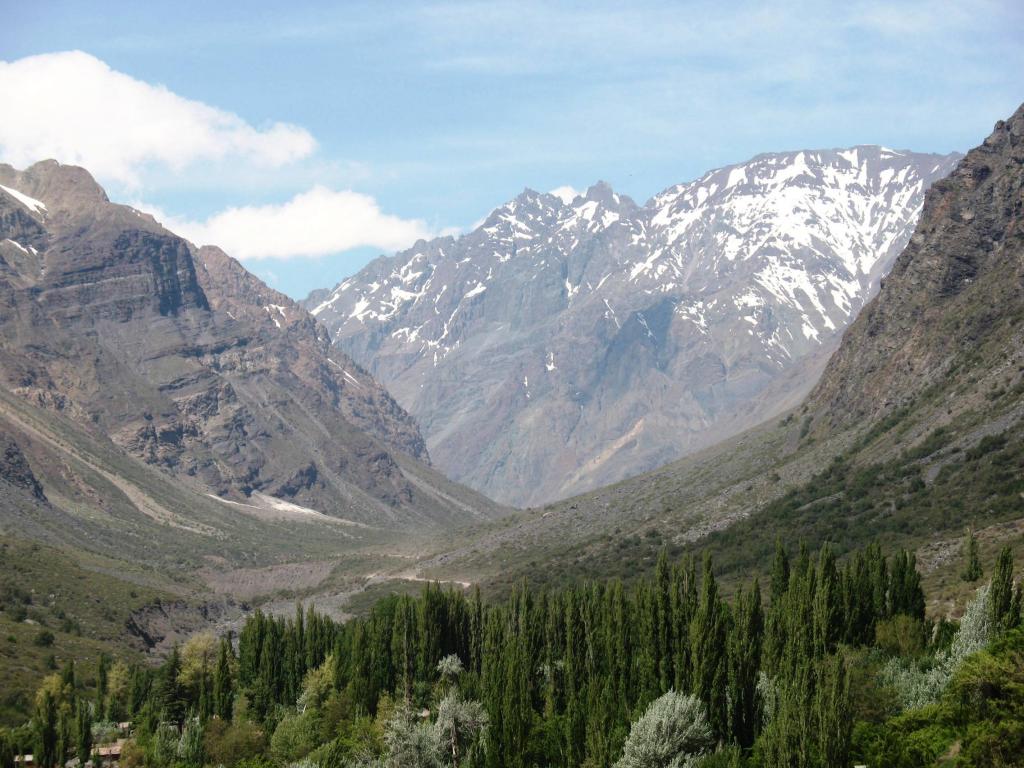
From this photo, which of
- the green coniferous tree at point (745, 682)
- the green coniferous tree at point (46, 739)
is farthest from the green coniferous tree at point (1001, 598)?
the green coniferous tree at point (46, 739)

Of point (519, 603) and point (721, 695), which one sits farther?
point (519, 603)

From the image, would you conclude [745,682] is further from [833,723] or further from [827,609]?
[833,723]

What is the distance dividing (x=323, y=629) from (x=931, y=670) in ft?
326

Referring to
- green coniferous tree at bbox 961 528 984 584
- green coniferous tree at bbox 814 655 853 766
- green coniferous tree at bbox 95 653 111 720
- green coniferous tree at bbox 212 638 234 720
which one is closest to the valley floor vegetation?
green coniferous tree at bbox 814 655 853 766

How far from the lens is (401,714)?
5207 inches

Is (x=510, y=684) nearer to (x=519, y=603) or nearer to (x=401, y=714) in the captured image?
(x=401, y=714)

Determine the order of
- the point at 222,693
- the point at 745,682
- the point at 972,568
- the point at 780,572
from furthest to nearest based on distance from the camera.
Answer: the point at 222,693, the point at 780,572, the point at 972,568, the point at 745,682

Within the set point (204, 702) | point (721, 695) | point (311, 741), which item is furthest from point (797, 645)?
point (204, 702)

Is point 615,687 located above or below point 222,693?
above

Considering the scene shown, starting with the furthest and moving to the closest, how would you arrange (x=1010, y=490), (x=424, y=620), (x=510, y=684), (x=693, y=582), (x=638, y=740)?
1. (x=1010, y=490)
2. (x=424, y=620)
3. (x=693, y=582)
4. (x=510, y=684)
5. (x=638, y=740)

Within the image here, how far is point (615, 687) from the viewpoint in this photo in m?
123

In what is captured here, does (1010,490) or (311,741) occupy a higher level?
(1010,490)

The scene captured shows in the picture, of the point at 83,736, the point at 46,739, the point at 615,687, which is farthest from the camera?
the point at 83,736

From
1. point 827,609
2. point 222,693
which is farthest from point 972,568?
point 222,693
